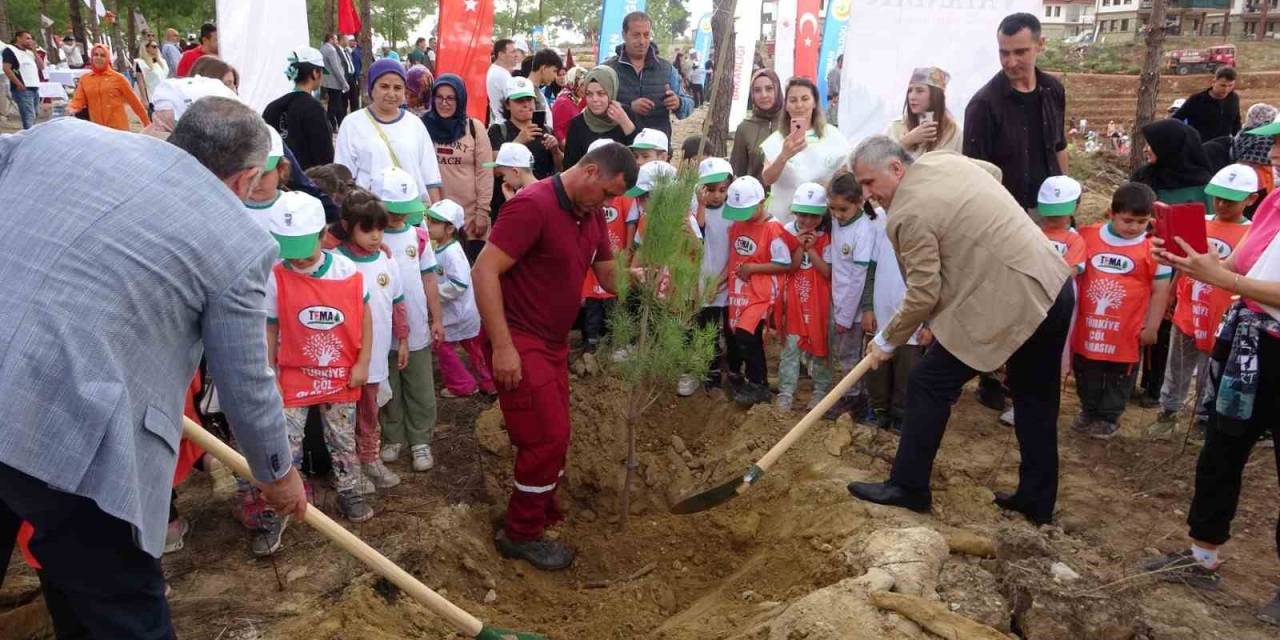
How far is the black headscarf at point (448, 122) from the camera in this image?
6082mm

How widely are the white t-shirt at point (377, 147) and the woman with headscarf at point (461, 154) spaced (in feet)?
1.67

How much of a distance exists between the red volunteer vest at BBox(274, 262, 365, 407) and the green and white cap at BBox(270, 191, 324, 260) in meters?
0.15

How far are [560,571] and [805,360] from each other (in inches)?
91.2

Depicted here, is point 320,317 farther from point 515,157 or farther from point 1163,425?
point 1163,425

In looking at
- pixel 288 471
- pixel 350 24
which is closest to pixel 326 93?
pixel 350 24

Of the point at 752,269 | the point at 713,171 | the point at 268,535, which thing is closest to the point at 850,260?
the point at 752,269

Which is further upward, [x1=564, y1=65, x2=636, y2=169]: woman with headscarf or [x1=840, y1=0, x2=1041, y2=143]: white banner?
[x1=840, y1=0, x2=1041, y2=143]: white banner

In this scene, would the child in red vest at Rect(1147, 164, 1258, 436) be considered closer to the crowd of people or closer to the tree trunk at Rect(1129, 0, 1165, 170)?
the crowd of people

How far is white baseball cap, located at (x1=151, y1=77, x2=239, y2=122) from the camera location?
483 cm

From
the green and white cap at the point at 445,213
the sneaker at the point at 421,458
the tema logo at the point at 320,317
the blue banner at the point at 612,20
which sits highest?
the blue banner at the point at 612,20

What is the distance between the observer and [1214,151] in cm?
690

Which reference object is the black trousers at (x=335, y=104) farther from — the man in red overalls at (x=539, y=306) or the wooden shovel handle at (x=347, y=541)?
the wooden shovel handle at (x=347, y=541)

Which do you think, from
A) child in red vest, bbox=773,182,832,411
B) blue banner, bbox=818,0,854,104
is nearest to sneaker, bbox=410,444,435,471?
child in red vest, bbox=773,182,832,411

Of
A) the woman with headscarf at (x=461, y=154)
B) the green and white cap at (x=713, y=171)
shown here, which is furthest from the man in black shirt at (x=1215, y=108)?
the woman with headscarf at (x=461, y=154)
